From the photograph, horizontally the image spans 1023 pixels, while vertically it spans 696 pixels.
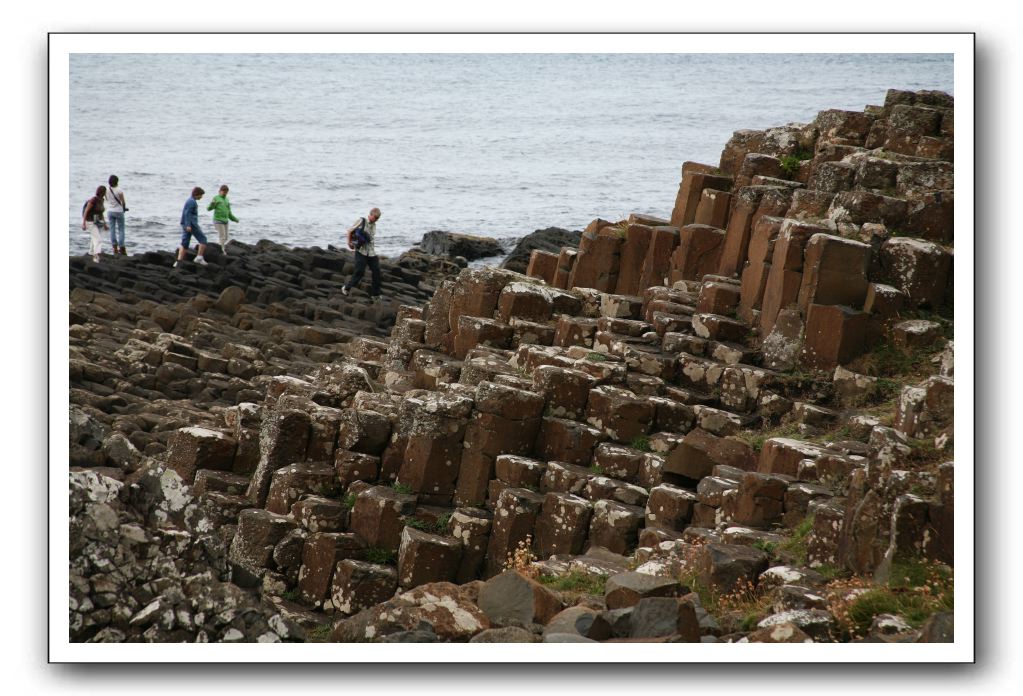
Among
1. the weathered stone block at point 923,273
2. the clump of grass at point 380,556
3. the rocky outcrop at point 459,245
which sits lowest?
the clump of grass at point 380,556

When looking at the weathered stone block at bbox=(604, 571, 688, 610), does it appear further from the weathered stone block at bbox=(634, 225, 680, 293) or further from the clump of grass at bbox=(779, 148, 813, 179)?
the clump of grass at bbox=(779, 148, 813, 179)

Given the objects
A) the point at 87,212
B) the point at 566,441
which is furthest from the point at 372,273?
the point at 566,441

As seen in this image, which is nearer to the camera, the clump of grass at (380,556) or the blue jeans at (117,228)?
the clump of grass at (380,556)

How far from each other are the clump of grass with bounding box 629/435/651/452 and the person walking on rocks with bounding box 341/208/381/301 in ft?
43.7

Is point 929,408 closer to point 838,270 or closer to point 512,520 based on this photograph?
point 838,270

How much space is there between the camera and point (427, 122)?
2384cm

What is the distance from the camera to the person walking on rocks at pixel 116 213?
23111 millimetres

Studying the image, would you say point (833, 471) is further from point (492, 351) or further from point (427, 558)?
point (492, 351)

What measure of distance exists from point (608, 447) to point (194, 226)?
17.4 meters

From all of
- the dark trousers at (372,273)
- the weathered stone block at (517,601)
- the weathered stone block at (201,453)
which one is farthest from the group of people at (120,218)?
the weathered stone block at (517,601)

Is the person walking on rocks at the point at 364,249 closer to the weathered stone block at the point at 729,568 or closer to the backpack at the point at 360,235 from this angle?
the backpack at the point at 360,235

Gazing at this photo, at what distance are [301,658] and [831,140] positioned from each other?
1530cm

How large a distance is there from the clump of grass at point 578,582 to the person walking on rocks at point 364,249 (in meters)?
17.0

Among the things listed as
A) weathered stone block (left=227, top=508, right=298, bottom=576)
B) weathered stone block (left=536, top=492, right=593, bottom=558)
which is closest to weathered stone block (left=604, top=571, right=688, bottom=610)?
weathered stone block (left=536, top=492, right=593, bottom=558)
